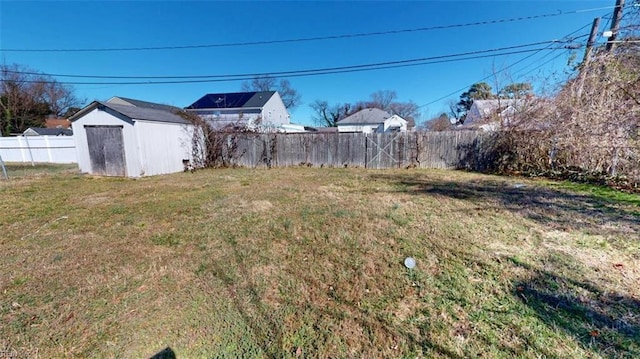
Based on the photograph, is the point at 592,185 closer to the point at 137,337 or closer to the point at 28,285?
the point at 137,337

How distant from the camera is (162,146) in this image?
10.0m

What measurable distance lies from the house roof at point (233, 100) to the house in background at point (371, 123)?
9.32m

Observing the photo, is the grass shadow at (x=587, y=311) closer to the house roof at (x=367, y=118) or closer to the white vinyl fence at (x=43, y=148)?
the white vinyl fence at (x=43, y=148)

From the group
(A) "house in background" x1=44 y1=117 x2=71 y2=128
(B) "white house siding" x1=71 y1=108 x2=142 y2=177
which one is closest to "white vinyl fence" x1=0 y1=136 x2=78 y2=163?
(B) "white house siding" x1=71 y1=108 x2=142 y2=177

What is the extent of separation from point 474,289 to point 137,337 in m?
2.77

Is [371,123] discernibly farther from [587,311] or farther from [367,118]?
[587,311]

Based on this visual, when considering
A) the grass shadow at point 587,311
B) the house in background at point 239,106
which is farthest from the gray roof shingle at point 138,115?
the house in background at point 239,106

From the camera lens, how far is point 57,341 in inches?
72.2

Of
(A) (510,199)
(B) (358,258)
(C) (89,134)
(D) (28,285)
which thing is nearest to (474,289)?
(B) (358,258)

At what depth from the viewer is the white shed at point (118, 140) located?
911 centimetres

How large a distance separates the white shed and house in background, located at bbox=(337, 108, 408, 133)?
2189 cm

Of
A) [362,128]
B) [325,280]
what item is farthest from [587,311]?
[362,128]

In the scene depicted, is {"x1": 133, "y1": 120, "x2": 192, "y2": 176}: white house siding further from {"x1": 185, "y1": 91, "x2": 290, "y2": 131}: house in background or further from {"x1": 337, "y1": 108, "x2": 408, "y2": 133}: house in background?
{"x1": 337, "y1": 108, "x2": 408, "y2": 133}: house in background

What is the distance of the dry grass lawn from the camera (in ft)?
5.94
